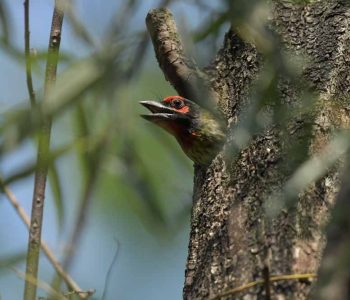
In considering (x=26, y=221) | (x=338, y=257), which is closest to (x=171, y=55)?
(x=26, y=221)

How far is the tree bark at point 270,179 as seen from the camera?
96.4 inches

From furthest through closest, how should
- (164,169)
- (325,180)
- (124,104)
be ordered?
(164,169)
(325,180)
(124,104)

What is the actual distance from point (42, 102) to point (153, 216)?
0.64 meters

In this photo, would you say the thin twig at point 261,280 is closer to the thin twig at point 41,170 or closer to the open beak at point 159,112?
the thin twig at point 41,170

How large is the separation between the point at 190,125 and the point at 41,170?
181cm

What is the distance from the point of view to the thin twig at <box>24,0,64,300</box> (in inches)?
82.0

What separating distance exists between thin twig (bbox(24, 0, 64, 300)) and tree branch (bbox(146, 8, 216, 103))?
4.11 feet

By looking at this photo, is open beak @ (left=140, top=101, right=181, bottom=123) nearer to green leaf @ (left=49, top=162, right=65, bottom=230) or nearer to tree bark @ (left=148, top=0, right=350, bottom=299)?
tree bark @ (left=148, top=0, right=350, bottom=299)

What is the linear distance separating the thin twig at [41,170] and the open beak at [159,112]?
1372 millimetres

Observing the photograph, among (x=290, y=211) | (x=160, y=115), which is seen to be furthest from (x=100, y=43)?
(x=160, y=115)

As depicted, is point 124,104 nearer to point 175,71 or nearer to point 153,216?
point 153,216

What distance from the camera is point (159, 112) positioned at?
3934 millimetres

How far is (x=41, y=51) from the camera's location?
8.91 ft

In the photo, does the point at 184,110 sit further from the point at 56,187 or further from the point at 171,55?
the point at 56,187
